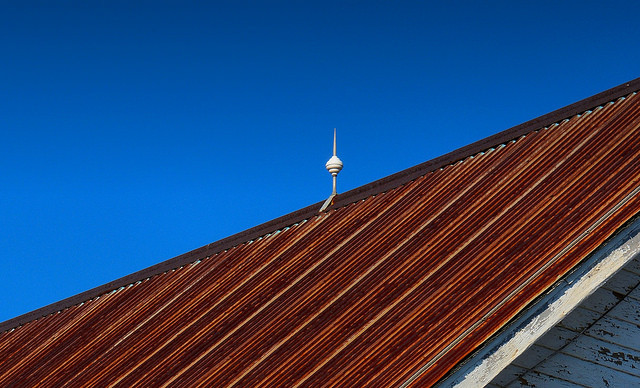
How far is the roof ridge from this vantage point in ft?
30.7

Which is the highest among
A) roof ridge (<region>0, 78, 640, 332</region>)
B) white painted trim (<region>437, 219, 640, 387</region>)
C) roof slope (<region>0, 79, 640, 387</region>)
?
roof ridge (<region>0, 78, 640, 332</region>)

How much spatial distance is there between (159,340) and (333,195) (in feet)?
9.49

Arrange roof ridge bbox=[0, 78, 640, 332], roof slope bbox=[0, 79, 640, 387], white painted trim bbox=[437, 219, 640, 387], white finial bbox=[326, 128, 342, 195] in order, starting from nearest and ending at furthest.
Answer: white painted trim bbox=[437, 219, 640, 387] → roof slope bbox=[0, 79, 640, 387] → roof ridge bbox=[0, 78, 640, 332] → white finial bbox=[326, 128, 342, 195]

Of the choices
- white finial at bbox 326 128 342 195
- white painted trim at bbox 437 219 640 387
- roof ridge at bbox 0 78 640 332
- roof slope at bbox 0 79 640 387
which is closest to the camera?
white painted trim at bbox 437 219 640 387

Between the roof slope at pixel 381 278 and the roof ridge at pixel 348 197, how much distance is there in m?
0.02

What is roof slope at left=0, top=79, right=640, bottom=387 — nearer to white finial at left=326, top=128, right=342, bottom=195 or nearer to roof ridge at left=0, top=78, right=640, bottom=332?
roof ridge at left=0, top=78, right=640, bottom=332

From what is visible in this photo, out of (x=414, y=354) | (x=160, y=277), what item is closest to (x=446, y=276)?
(x=414, y=354)

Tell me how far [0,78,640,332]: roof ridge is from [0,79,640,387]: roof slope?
22 mm

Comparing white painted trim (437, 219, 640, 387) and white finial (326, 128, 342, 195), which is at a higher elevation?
white finial (326, 128, 342, 195)

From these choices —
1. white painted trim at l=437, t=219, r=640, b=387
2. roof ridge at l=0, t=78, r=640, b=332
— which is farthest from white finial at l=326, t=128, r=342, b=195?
white painted trim at l=437, t=219, r=640, b=387

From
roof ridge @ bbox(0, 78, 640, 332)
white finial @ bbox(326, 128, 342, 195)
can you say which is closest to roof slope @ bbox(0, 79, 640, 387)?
roof ridge @ bbox(0, 78, 640, 332)

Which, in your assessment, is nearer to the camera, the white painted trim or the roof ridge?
the white painted trim

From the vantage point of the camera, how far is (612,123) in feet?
28.1

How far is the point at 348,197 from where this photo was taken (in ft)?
36.0
